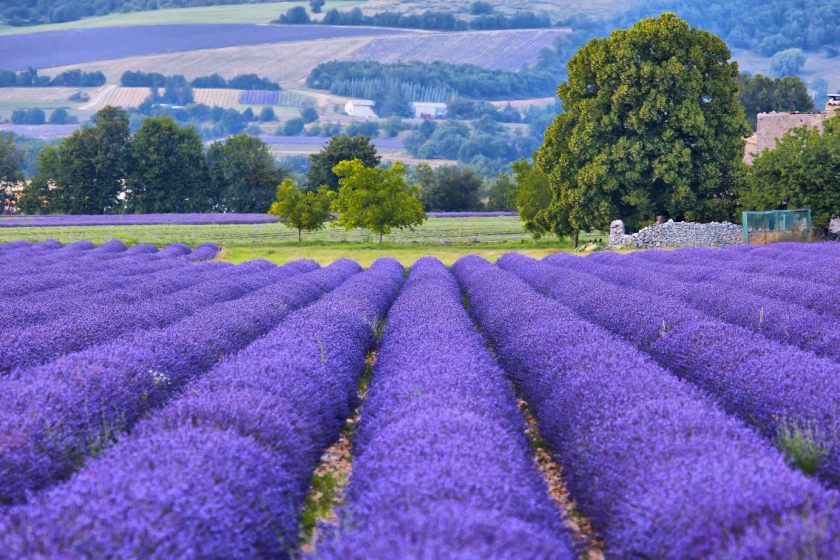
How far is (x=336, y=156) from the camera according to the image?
6253 cm

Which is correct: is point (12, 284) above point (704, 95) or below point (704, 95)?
below

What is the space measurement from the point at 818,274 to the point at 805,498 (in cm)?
1159

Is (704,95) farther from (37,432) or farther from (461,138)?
(461,138)

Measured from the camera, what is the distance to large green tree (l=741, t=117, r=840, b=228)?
91.1 ft

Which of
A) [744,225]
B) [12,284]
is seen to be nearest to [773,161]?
[744,225]

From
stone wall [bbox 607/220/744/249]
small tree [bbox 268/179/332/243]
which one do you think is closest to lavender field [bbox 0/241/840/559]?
stone wall [bbox 607/220/744/249]

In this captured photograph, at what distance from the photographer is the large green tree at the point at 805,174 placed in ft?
91.1

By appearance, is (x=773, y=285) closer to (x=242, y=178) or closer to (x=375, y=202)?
(x=375, y=202)

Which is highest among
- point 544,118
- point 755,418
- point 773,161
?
point 544,118

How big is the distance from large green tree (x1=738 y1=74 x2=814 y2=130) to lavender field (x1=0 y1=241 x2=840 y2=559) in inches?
2720

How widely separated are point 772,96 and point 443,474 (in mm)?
77744

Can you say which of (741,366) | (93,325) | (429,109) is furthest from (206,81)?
(741,366)

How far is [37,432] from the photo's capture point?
4.98 meters

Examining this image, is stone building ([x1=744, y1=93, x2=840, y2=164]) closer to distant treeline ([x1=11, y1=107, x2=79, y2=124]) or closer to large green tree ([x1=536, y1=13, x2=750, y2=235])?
large green tree ([x1=536, y1=13, x2=750, y2=235])
